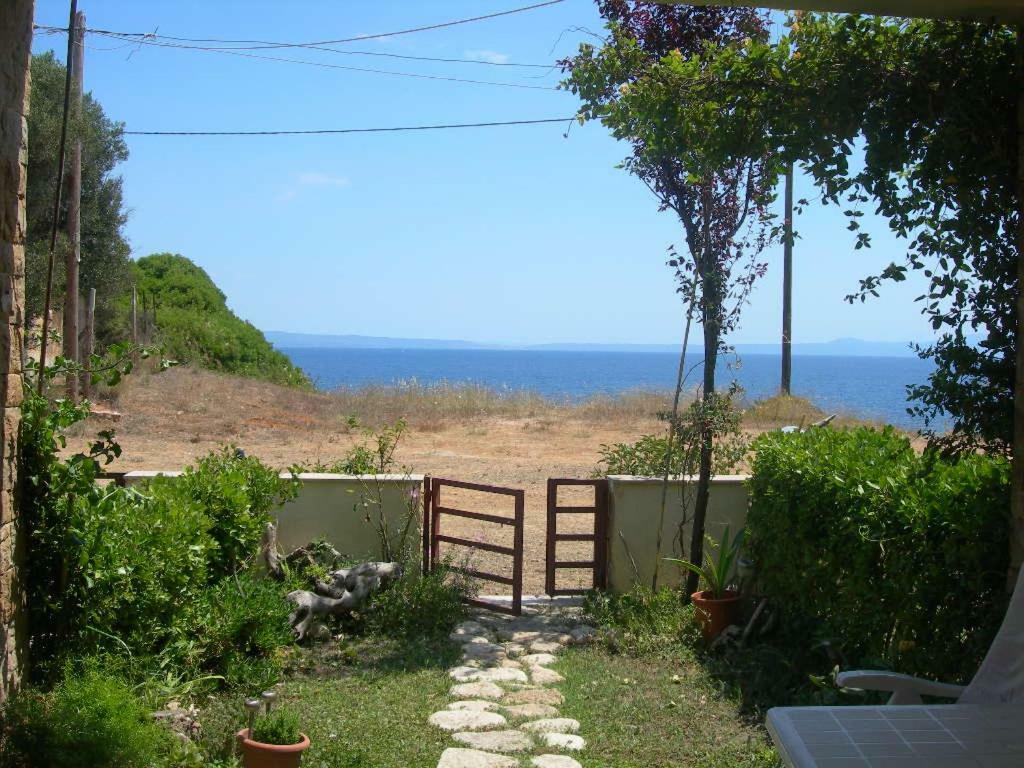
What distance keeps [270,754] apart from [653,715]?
1.93 meters

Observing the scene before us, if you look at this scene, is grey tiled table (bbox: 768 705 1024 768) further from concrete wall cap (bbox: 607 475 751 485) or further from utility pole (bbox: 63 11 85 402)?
utility pole (bbox: 63 11 85 402)

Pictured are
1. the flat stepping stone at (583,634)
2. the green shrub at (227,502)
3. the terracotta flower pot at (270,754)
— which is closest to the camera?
the terracotta flower pot at (270,754)

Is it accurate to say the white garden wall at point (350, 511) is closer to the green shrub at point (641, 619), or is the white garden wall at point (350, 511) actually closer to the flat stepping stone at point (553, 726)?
the green shrub at point (641, 619)

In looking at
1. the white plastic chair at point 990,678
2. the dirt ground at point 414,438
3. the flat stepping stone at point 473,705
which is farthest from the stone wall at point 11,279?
the dirt ground at point 414,438

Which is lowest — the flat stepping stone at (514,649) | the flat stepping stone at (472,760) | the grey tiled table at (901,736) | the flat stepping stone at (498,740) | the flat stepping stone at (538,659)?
the flat stepping stone at (514,649)

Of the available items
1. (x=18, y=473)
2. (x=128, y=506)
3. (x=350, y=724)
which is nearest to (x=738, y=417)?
(x=350, y=724)

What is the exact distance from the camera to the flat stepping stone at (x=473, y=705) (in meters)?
4.68

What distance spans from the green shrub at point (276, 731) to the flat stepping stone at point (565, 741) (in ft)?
3.81

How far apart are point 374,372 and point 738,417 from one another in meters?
91.5

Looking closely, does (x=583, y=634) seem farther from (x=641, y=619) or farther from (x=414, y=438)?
(x=414, y=438)

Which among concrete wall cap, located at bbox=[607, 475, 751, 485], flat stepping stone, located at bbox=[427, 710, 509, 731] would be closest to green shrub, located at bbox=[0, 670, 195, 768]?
flat stepping stone, located at bbox=[427, 710, 509, 731]

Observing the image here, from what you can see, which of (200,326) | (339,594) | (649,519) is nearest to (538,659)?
(339,594)

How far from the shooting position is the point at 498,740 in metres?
4.27

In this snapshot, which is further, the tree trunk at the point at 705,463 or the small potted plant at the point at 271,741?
the tree trunk at the point at 705,463
